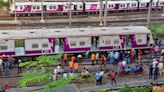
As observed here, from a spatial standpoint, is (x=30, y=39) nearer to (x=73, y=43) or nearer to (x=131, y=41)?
(x=73, y=43)

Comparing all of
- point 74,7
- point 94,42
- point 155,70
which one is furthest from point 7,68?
point 74,7

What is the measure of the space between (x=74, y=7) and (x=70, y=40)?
22536mm

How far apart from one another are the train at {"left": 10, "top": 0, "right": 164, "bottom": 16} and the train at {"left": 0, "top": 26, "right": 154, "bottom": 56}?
56.5ft

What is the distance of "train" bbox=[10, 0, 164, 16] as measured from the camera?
166 ft

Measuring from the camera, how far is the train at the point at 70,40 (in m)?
30.0

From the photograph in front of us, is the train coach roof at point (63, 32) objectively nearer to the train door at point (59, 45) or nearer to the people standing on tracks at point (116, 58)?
the train door at point (59, 45)

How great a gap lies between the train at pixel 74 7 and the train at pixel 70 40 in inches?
678

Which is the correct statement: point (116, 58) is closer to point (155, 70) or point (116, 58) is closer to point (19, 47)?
point (155, 70)

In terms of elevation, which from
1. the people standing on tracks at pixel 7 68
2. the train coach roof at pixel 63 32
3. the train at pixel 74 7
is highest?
the train at pixel 74 7

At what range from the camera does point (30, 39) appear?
1190 inches

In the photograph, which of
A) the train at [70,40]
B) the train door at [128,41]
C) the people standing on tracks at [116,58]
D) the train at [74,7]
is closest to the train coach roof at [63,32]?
the train at [70,40]

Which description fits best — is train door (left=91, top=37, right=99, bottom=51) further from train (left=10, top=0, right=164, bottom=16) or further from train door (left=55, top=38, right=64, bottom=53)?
train (left=10, top=0, right=164, bottom=16)

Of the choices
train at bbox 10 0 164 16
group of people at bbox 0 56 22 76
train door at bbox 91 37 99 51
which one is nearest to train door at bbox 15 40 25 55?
group of people at bbox 0 56 22 76

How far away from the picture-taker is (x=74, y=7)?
53.4 meters
